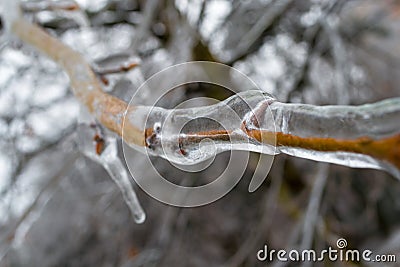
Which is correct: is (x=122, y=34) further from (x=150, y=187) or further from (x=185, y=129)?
(x=185, y=129)

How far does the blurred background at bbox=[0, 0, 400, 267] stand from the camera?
114 cm

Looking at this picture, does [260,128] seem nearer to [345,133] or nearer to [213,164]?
[345,133]

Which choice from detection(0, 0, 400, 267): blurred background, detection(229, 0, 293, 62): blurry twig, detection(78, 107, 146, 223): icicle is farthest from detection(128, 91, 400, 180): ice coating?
detection(229, 0, 293, 62): blurry twig

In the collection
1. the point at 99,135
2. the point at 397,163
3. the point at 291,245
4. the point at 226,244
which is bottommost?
the point at 226,244

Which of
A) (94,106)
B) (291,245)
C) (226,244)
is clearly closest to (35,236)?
(226,244)

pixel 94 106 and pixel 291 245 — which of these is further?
pixel 291 245

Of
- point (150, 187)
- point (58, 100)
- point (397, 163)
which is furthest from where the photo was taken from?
point (58, 100)

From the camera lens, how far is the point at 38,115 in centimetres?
123

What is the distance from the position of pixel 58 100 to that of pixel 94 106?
798 millimetres

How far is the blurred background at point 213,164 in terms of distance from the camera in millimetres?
1138

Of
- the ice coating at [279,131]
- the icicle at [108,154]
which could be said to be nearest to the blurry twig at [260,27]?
the icicle at [108,154]

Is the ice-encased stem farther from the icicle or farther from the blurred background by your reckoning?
the blurred background

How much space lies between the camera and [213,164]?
1278mm

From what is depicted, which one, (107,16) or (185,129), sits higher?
(185,129)
